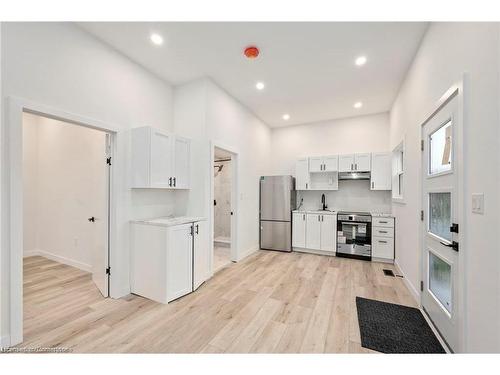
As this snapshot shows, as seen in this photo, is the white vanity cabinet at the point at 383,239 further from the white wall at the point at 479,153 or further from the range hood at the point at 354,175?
the white wall at the point at 479,153

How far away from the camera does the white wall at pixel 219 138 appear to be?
10.3 ft

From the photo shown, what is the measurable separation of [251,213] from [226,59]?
2.90 meters

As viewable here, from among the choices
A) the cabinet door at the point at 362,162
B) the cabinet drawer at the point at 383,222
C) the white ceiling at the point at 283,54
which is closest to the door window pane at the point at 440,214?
the white ceiling at the point at 283,54

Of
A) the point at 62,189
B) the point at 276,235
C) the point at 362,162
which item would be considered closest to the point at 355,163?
the point at 362,162

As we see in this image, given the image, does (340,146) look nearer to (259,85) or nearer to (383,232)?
(383,232)

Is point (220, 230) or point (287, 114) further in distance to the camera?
point (220, 230)

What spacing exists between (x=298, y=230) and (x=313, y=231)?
0.33 metres

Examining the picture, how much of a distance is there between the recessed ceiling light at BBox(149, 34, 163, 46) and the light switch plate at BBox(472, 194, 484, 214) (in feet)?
10.5

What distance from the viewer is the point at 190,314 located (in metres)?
2.19

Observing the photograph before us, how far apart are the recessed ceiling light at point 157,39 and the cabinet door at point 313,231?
392 centimetres

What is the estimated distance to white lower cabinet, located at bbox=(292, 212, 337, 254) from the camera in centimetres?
430
